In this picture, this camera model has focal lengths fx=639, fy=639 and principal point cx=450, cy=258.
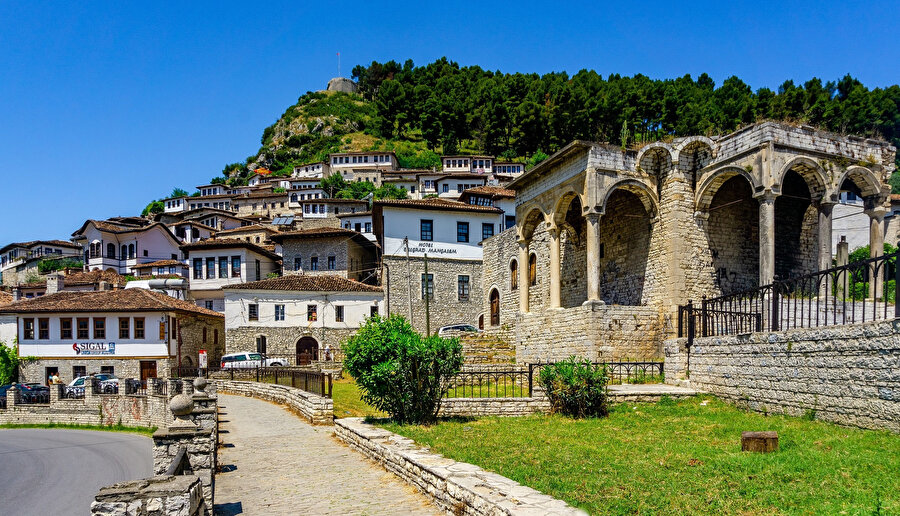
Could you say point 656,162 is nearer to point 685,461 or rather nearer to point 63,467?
point 685,461

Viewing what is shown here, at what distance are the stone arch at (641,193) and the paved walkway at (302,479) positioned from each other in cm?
1210

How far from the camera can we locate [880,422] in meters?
10.4

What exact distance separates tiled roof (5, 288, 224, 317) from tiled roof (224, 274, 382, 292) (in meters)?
4.41

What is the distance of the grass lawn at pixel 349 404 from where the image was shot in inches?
677

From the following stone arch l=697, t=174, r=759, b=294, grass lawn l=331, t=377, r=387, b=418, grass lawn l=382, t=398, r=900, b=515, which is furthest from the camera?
stone arch l=697, t=174, r=759, b=294

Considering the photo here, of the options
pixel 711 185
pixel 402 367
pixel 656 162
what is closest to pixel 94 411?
pixel 402 367

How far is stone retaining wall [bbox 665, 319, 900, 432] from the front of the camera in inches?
405

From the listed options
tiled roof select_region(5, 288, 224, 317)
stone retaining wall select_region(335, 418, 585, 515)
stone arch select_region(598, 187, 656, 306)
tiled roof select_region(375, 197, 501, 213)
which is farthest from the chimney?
stone retaining wall select_region(335, 418, 585, 515)

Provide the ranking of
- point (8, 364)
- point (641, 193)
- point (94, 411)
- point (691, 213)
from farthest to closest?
point (8, 364), point (94, 411), point (641, 193), point (691, 213)

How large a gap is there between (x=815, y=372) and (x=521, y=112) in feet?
282

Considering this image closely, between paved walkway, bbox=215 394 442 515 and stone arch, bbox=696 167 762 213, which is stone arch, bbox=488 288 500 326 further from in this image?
paved walkway, bbox=215 394 442 515

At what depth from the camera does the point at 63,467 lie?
76.1ft

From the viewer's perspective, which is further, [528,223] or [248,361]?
[248,361]

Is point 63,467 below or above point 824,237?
below
